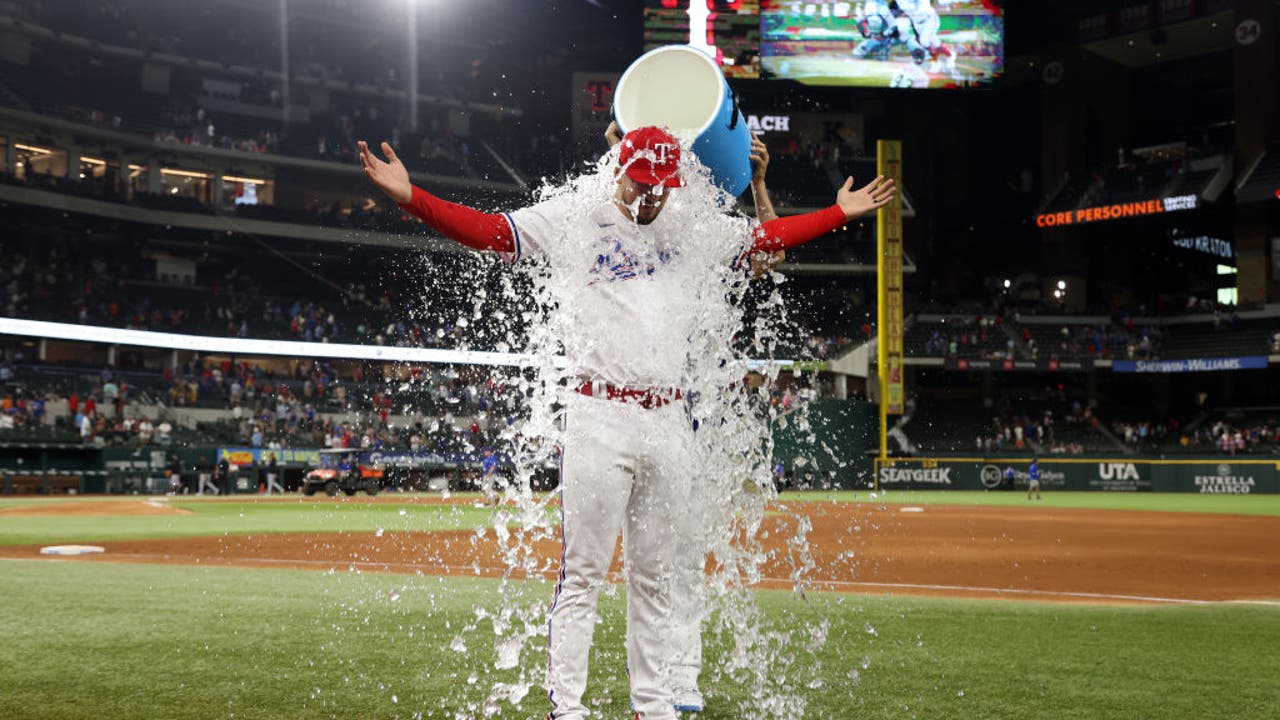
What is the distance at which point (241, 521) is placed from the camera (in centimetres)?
1950

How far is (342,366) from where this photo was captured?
42.5 meters

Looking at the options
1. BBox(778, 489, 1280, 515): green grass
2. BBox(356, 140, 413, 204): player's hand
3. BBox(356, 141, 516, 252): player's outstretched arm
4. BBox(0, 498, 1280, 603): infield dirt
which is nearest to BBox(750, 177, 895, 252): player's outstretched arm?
BBox(356, 141, 516, 252): player's outstretched arm

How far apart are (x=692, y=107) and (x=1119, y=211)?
1758 inches

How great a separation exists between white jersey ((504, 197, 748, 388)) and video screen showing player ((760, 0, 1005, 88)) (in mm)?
39835

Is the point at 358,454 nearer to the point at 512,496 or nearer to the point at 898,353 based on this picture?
the point at 898,353

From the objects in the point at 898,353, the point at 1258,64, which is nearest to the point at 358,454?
the point at 898,353

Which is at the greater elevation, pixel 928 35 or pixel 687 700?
pixel 928 35

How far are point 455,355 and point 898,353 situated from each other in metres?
18.9

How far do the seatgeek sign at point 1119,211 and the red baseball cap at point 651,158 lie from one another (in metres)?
Answer: 44.7

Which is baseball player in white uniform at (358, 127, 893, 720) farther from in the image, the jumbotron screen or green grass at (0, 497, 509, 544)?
the jumbotron screen

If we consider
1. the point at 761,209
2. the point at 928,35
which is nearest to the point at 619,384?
the point at 761,209

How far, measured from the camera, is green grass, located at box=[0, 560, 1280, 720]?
4.41 meters

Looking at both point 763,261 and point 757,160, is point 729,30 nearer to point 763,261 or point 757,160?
point 757,160

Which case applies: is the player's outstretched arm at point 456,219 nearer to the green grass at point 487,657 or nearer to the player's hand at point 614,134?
the player's hand at point 614,134
